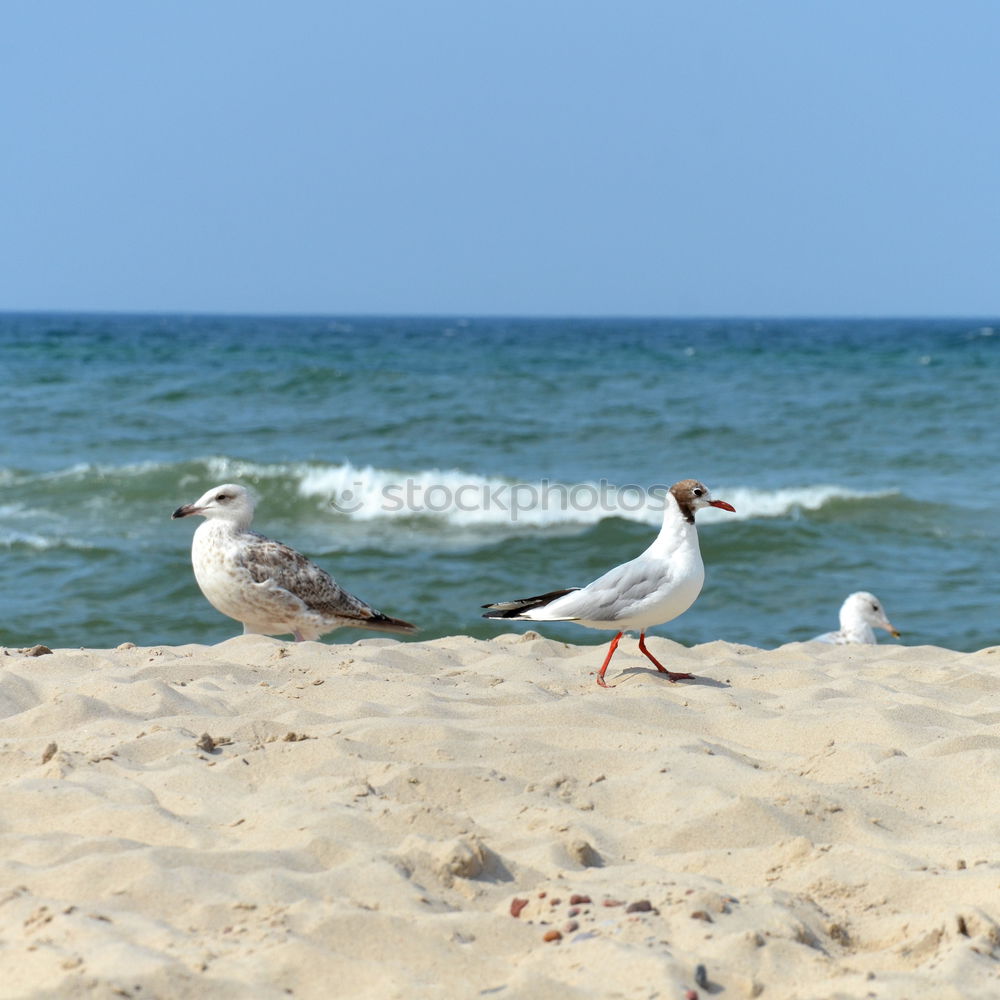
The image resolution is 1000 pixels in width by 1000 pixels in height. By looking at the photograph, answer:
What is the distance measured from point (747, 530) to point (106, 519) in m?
6.06

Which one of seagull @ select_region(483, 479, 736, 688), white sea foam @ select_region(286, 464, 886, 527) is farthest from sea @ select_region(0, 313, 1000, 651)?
seagull @ select_region(483, 479, 736, 688)

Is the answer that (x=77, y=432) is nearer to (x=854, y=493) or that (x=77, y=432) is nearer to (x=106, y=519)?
(x=106, y=519)

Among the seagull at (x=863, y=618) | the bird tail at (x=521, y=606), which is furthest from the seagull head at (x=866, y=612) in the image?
the bird tail at (x=521, y=606)

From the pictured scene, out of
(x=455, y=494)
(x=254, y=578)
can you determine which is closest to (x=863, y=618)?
(x=254, y=578)

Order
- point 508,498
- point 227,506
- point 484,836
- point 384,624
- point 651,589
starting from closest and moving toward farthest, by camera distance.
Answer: point 484,836
point 651,589
point 227,506
point 384,624
point 508,498

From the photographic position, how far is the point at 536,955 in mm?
2307

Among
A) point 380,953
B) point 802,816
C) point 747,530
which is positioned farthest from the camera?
point 747,530

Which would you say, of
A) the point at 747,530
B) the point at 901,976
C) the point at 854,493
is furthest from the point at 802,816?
the point at 854,493

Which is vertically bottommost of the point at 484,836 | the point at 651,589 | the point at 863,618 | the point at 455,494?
the point at 455,494

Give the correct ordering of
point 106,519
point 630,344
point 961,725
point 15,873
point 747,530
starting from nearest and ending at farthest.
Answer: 1. point 15,873
2. point 961,725
3. point 747,530
4. point 106,519
5. point 630,344

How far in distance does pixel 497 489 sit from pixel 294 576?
7.89 metres

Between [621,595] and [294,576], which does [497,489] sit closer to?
[294,576]

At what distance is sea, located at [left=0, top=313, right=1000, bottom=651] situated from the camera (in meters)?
8.70

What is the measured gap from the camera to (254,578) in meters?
5.54
